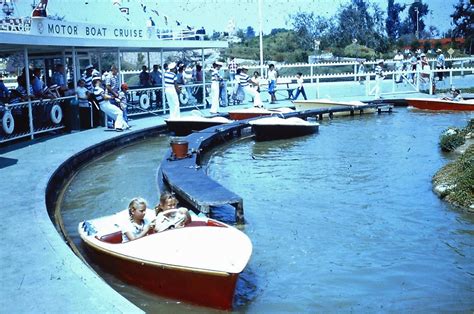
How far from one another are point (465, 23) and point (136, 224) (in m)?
58.6

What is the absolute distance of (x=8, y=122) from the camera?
15.1 m

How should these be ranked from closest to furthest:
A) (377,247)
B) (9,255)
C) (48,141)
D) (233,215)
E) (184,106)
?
(9,255)
(377,247)
(233,215)
(48,141)
(184,106)

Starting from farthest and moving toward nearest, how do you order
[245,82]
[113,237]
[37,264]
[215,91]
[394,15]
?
[394,15] → [245,82] → [215,91] → [113,237] → [37,264]

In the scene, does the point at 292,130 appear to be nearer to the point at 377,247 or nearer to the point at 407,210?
Result: the point at 407,210

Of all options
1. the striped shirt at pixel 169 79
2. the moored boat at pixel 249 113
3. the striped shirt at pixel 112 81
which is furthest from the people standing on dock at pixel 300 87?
the striped shirt at pixel 112 81

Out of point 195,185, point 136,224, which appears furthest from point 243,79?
point 136,224

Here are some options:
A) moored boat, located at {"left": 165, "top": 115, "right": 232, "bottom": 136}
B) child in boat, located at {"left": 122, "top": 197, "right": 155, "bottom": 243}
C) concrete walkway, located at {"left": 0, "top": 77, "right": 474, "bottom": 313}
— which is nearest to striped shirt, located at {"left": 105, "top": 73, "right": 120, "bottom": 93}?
moored boat, located at {"left": 165, "top": 115, "right": 232, "bottom": 136}

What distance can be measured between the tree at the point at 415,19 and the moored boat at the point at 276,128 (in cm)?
7783

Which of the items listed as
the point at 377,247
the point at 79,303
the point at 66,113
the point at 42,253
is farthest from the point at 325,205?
the point at 66,113

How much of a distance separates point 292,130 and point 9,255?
40.1 ft

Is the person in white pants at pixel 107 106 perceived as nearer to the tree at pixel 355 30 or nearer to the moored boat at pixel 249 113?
the moored boat at pixel 249 113

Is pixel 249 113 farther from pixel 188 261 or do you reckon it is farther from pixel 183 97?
pixel 188 261

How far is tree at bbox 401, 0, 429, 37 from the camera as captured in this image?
92625 millimetres

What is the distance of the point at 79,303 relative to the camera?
220 inches
